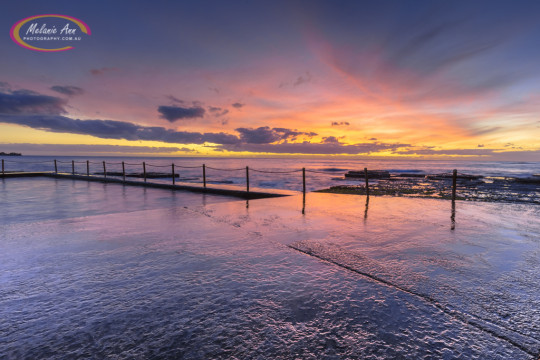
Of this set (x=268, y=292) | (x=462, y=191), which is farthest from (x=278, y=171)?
(x=268, y=292)

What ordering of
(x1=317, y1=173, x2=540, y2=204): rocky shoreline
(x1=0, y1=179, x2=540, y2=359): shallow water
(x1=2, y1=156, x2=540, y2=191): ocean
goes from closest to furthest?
1. (x1=0, y1=179, x2=540, y2=359): shallow water
2. (x1=317, y1=173, x2=540, y2=204): rocky shoreline
3. (x1=2, y1=156, x2=540, y2=191): ocean

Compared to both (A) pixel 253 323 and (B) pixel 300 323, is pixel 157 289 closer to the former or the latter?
(A) pixel 253 323

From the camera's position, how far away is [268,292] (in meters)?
2.94

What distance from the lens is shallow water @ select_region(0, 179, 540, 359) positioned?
2.13m

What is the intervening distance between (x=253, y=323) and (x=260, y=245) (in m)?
2.22

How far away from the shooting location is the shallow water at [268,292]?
2133 millimetres

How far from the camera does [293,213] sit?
24.8 ft

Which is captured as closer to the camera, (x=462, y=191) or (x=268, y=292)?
(x=268, y=292)

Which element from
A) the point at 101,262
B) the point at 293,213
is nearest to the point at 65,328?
the point at 101,262

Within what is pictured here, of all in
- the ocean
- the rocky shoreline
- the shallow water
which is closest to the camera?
the shallow water

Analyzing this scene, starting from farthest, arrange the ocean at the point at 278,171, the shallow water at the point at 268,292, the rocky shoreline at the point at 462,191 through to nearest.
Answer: the ocean at the point at 278,171, the rocky shoreline at the point at 462,191, the shallow water at the point at 268,292

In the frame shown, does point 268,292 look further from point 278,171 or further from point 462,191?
point 278,171

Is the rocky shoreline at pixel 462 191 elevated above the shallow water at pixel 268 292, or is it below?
below

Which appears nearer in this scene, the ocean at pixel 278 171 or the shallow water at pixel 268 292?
the shallow water at pixel 268 292
